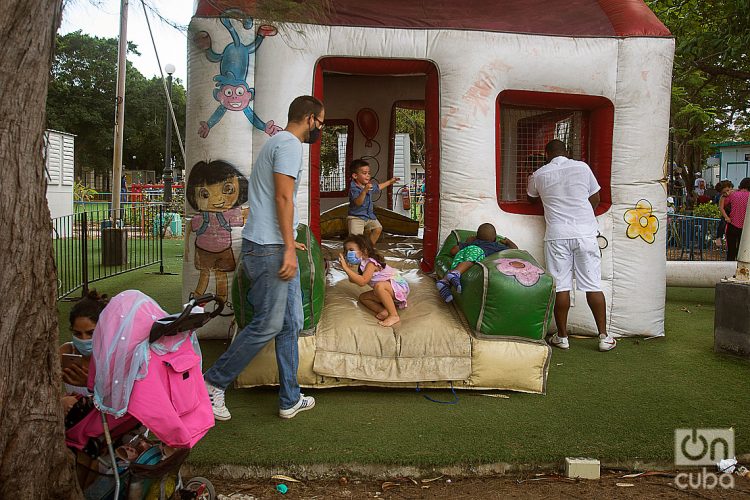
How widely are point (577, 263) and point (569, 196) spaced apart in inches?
23.8

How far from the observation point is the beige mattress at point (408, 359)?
477 centimetres

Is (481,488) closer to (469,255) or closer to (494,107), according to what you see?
(469,255)

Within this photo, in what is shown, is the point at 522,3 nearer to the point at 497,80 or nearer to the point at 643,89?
the point at 497,80

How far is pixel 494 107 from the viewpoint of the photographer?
6.40 meters

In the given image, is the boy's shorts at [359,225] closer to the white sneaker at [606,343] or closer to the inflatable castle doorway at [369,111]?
the inflatable castle doorway at [369,111]

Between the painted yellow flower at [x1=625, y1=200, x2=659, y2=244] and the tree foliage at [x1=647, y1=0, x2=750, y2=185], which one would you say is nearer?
the painted yellow flower at [x1=625, y1=200, x2=659, y2=244]

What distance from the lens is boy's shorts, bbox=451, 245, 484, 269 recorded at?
550 cm

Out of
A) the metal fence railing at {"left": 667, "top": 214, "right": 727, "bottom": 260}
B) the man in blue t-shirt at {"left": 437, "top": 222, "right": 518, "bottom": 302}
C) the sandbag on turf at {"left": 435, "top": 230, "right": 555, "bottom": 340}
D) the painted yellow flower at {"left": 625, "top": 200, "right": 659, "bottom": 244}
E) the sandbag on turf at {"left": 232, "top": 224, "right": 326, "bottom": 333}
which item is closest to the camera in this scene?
the sandbag on turf at {"left": 232, "top": 224, "right": 326, "bottom": 333}

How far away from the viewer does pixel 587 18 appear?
21.6 feet

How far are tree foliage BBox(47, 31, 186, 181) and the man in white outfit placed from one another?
114ft

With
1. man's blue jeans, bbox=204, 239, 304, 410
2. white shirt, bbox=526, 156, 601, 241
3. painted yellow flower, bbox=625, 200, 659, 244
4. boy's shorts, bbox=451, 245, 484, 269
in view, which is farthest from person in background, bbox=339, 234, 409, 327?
painted yellow flower, bbox=625, 200, 659, 244

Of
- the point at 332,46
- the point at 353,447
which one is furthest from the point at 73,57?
the point at 353,447

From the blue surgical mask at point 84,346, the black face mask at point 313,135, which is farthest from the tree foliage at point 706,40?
the blue surgical mask at point 84,346

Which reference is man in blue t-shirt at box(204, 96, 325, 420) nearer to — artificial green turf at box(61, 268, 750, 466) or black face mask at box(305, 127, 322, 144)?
black face mask at box(305, 127, 322, 144)
